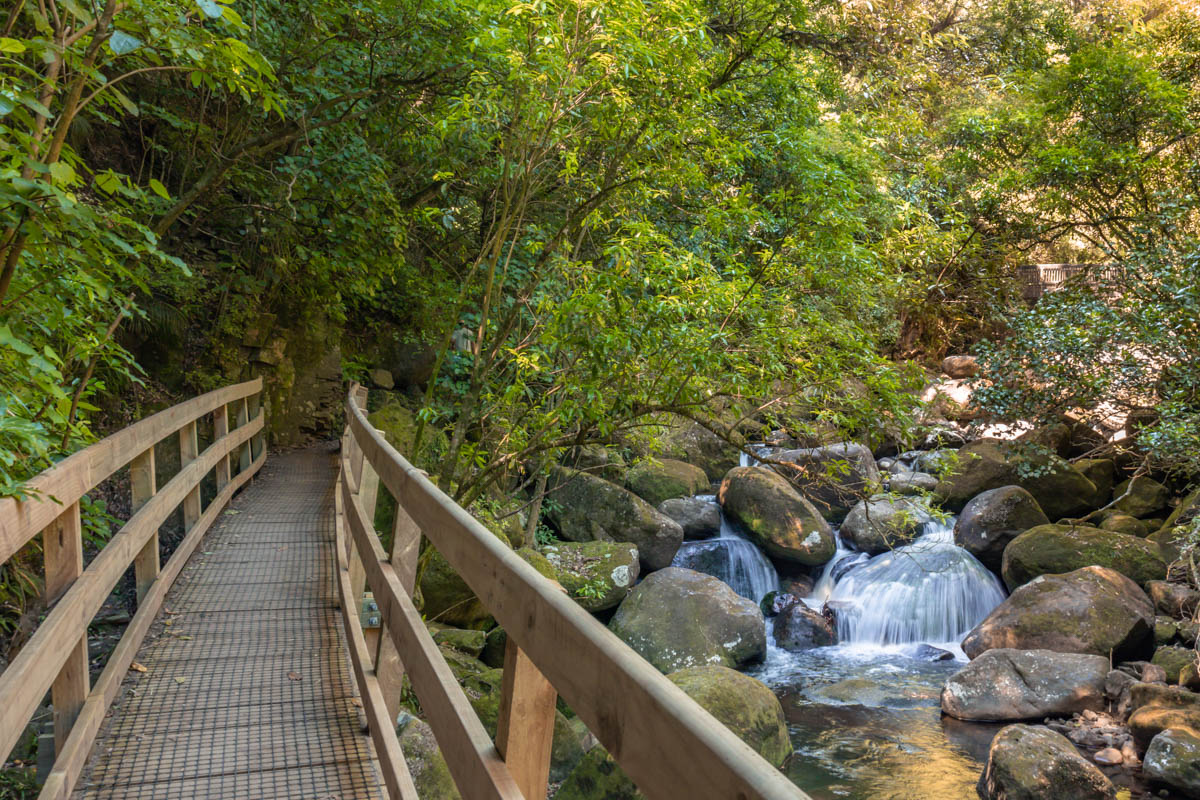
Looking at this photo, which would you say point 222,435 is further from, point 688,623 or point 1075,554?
point 1075,554

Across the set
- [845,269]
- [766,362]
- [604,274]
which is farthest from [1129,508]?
[604,274]

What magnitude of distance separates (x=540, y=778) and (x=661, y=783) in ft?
2.13

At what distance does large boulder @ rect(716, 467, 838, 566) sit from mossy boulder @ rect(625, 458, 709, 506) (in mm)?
1255

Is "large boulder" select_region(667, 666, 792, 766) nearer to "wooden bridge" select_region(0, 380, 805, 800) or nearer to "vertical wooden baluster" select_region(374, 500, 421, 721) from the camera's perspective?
"wooden bridge" select_region(0, 380, 805, 800)

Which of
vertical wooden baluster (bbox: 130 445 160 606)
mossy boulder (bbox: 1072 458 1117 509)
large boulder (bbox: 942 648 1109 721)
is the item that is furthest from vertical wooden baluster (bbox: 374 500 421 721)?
mossy boulder (bbox: 1072 458 1117 509)

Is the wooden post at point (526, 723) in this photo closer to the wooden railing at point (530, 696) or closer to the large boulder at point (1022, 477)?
the wooden railing at point (530, 696)

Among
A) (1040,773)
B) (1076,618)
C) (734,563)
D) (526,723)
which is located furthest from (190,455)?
(1076,618)

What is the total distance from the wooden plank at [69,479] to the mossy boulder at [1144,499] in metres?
13.7

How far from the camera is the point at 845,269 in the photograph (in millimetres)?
7750

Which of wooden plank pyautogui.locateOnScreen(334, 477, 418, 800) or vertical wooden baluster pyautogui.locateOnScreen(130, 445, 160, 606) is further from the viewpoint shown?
vertical wooden baluster pyautogui.locateOnScreen(130, 445, 160, 606)

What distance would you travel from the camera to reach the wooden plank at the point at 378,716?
2518mm

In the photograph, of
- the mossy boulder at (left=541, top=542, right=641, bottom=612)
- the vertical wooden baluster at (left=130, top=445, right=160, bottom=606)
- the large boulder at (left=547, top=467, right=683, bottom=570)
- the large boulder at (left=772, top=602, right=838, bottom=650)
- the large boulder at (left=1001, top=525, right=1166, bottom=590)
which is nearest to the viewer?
the vertical wooden baluster at (left=130, top=445, right=160, bottom=606)

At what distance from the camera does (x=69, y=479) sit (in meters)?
2.89

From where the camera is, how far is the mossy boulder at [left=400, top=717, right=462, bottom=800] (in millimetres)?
4535
